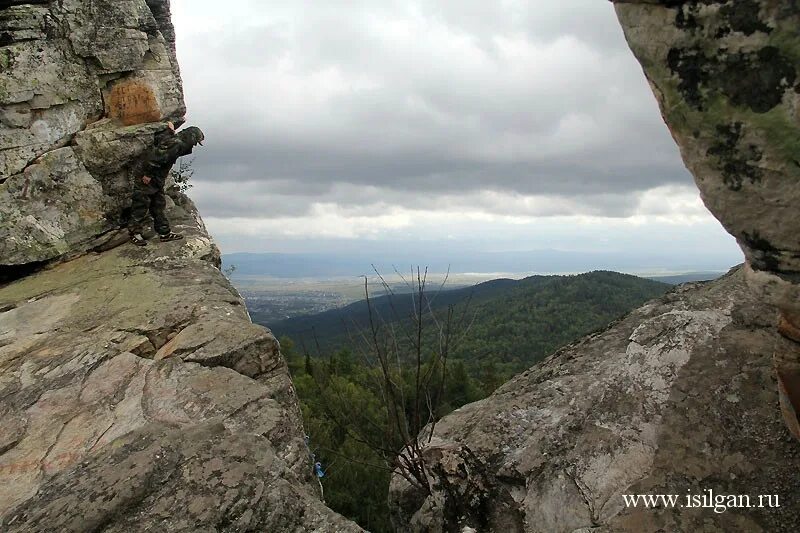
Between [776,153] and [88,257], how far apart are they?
527 inches

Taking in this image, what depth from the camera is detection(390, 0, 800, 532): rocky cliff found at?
3.75 metres

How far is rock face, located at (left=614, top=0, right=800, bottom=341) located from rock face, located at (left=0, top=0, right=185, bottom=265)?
12.6m

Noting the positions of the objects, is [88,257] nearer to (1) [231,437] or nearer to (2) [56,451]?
(2) [56,451]

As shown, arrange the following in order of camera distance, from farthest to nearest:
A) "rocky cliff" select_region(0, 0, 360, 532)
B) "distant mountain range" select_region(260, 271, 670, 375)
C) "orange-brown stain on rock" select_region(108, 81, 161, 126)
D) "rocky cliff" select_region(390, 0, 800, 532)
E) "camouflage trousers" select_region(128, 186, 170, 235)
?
"distant mountain range" select_region(260, 271, 670, 375) → "orange-brown stain on rock" select_region(108, 81, 161, 126) → "camouflage trousers" select_region(128, 186, 170, 235) → "rocky cliff" select_region(0, 0, 360, 532) → "rocky cliff" select_region(390, 0, 800, 532)

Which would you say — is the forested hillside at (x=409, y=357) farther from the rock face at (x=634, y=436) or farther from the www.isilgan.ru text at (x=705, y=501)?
the www.isilgan.ru text at (x=705, y=501)

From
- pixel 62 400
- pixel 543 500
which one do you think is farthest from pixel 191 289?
pixel 543 500

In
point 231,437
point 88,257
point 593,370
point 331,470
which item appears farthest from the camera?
point 331,470

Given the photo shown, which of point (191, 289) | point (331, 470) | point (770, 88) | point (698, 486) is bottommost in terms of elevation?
point (331, 470)

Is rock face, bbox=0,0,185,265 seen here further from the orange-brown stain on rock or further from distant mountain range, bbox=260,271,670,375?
distant mountain range, bbox=260,271,670,375

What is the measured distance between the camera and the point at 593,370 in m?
7.85

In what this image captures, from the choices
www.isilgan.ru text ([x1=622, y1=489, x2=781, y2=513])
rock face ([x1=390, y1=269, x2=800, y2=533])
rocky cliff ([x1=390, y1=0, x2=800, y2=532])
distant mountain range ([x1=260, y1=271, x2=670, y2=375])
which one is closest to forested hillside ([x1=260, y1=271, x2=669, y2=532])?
distant mountain range ([x1=260, y1=271, x2=670, y2=375])

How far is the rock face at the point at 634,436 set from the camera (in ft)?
19.4

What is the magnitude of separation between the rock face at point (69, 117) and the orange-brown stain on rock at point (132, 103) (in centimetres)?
2

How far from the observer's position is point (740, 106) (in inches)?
148
